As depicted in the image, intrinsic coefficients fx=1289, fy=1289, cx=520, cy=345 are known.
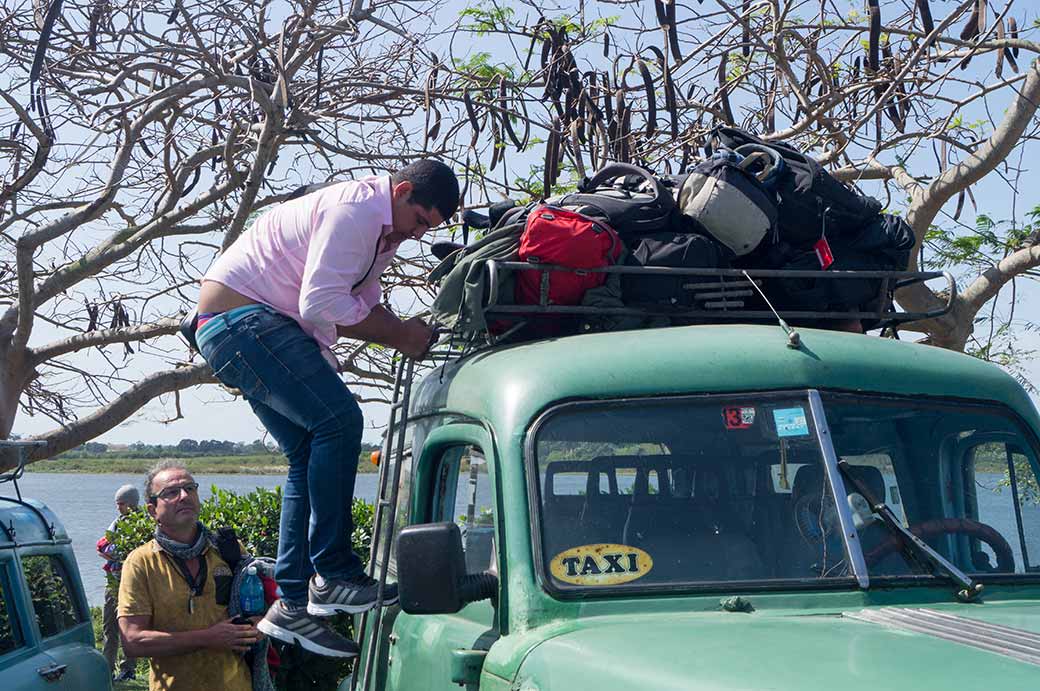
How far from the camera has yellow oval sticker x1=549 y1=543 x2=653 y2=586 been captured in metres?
3.44

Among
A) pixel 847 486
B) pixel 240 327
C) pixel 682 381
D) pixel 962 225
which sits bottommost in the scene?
pixel 847 486

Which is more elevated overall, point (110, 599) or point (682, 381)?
point (682, 381)

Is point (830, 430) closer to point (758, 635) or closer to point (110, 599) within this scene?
point (758, 635)

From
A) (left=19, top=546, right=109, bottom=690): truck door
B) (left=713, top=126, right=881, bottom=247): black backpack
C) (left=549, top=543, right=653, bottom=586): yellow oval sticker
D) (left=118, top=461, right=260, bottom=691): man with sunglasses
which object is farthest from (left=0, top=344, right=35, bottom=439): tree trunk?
(left=549, top=543, right=653, bottom=586): yellow oval sticker

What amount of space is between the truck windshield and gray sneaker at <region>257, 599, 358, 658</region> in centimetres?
113

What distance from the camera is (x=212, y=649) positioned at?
18.1 ft

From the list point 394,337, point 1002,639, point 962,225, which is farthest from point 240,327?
point 962,225

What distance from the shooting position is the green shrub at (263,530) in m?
7.87

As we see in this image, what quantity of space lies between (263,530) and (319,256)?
19.0ft

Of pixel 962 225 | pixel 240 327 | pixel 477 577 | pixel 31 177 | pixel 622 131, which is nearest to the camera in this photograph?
pixel 477 577

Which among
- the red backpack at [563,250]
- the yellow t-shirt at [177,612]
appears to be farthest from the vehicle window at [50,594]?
the red backpack at [563,250]

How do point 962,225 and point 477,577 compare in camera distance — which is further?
point 962,225

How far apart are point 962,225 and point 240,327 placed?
6.94 metres

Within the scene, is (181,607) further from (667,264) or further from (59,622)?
(667,264)
